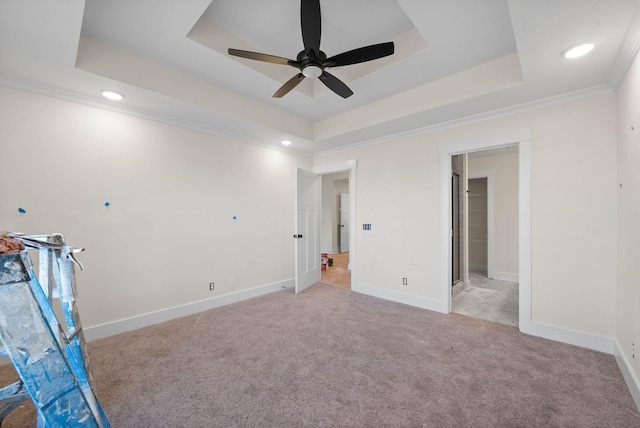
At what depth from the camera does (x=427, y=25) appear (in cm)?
201

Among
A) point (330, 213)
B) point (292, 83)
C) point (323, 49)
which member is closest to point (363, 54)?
point (292, 83)

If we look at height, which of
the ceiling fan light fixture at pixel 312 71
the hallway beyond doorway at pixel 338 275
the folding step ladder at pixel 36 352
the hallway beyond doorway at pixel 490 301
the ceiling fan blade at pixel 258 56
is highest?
the ceiling fan blade at pixel 258 56

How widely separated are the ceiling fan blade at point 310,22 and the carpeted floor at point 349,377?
2.50 meters

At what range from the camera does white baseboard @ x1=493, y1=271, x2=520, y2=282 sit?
4.87 m

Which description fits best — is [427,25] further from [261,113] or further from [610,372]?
[610,372]

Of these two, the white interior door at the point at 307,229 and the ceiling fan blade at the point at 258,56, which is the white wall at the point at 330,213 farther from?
the ceiling fan blade at the point at 258,56

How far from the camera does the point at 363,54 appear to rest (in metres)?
1.92

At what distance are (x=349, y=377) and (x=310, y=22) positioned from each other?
2.56m

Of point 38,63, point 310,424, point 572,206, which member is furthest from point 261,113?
point 572,206

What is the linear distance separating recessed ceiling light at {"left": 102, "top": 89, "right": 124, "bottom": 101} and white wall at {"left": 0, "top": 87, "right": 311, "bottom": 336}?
0.65 feet

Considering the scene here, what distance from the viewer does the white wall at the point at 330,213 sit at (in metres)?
7.78

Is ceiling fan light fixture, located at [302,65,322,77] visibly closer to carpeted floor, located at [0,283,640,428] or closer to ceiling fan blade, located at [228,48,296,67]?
ceiling fan blade, located at [228,48,296,67]

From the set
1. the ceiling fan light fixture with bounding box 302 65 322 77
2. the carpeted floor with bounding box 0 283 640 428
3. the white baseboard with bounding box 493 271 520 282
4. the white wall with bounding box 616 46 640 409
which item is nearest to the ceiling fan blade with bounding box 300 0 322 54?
the ceiling fan light fixture with bounding box 302 65 322 77

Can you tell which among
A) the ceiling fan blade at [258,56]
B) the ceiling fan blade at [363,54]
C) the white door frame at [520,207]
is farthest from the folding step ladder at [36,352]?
the white door frame at [520,207]
